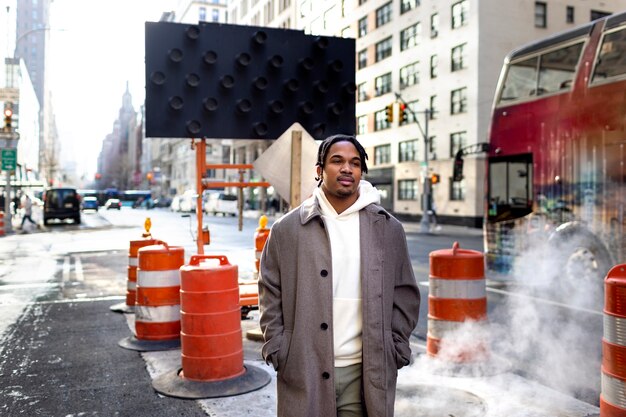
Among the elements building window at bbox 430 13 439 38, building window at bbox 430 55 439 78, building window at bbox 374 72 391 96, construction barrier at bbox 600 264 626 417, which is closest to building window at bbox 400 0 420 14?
building window at bbox 430 13 439 38

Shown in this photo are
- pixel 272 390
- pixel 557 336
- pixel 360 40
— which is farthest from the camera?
pixel 360 40

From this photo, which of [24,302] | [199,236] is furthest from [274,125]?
[24,302]

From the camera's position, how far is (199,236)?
26.7ft

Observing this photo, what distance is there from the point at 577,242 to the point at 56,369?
831 centimetres

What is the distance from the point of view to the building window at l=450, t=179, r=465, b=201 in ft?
119

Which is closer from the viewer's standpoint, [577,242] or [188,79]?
[188,79]

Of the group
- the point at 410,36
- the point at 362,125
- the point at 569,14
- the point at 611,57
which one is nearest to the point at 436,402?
the point at 611,57

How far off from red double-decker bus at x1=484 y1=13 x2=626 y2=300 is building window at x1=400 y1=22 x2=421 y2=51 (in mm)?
29255

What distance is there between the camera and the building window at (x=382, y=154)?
4472cm

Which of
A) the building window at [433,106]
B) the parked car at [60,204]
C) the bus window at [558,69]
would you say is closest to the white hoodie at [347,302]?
the bus window at [558,69]

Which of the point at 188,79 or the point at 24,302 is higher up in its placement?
the point at 188,79

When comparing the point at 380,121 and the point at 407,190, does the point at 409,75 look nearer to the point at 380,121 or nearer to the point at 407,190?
the point at 380,121

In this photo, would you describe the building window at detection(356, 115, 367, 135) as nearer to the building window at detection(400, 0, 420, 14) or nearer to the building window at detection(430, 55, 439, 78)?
the building window at detection(400, 0, 420, 14)

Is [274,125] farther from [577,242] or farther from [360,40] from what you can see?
[360,40]
